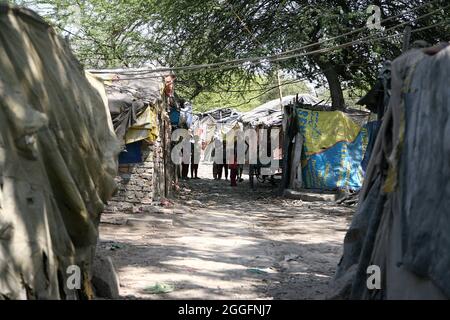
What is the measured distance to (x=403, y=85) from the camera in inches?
157

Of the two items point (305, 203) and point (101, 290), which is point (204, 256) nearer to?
point (101, 290)

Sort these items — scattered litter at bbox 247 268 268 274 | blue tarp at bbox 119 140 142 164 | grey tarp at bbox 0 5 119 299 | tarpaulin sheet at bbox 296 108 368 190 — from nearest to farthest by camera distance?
grey tarp at bbox 0 5 119 299 < scattered litter at bbox 247 268 268 274 < blue tarp at bbox 119 140 142 164 < tarpaulin sheet at bbox 296 108 368 190

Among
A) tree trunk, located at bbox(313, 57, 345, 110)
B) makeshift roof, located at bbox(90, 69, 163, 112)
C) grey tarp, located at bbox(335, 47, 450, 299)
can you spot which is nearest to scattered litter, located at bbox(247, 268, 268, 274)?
grey tarp, located at bbox(335, 47, 450, 299)

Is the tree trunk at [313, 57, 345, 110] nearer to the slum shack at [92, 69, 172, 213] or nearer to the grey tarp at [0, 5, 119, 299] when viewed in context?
the slum shack at [92, 69, 172, 213]

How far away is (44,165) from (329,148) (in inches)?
475

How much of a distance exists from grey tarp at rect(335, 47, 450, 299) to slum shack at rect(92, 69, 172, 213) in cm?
806

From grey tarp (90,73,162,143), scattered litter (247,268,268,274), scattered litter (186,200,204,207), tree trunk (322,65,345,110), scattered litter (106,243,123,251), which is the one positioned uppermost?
tree trunk (322,65,345,110)

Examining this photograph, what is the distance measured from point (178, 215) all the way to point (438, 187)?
355 inches

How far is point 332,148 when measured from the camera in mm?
15258

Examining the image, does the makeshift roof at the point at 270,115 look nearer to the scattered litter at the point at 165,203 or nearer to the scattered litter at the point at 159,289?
the scattered litter at the point at 165,203

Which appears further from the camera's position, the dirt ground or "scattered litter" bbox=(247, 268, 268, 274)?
"scattered litter" bbox=(247, 268, 268, 274)

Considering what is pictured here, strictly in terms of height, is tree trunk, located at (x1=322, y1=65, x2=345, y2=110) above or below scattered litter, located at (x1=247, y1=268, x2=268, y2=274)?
above

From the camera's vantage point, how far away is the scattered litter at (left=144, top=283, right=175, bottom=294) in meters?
5.84
